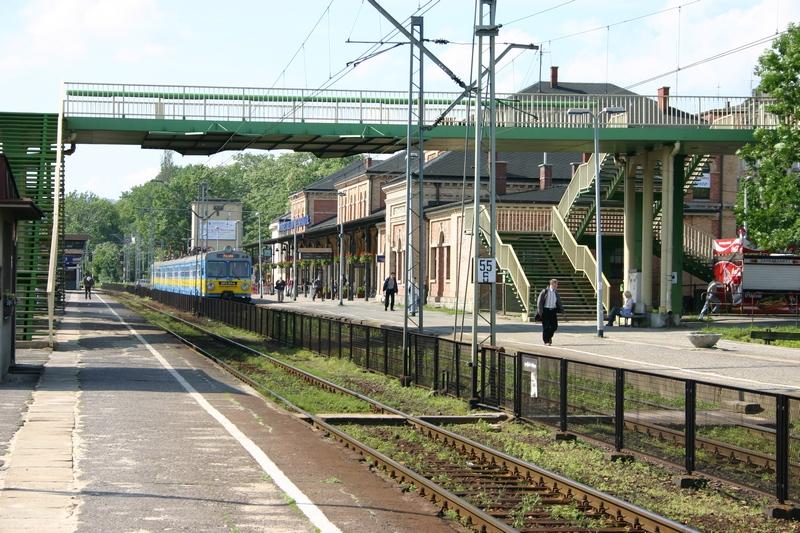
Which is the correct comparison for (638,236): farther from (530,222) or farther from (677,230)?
(530,222)

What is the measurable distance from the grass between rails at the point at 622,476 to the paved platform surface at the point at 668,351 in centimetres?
300

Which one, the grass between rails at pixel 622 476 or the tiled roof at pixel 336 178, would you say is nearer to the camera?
the grass between rails at pixel 622 476

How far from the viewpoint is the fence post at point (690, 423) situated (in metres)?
12.6

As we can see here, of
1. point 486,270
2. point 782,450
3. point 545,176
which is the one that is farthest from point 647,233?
point 782,450

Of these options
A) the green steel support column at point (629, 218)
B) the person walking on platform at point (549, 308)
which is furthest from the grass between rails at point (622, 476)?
the green steel support column at point (629, 218)

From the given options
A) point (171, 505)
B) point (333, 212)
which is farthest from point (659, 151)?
point (333, 212)

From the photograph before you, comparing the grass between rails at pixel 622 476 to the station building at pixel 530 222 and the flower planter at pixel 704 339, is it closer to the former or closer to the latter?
the station building at pixel 530 222

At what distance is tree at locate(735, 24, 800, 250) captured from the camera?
3609 cm

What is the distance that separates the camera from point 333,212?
11462 centimetres

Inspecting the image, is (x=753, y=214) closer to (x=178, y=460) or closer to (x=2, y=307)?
(x=2, y=307)

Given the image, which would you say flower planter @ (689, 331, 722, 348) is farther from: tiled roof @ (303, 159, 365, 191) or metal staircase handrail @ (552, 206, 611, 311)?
tiled roof @ (303, 159, 365, 191)

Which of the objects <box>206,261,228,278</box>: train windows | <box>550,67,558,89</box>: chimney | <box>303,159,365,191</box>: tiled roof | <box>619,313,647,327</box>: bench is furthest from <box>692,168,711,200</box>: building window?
<box>303,159,365,191</box>: tiled roof

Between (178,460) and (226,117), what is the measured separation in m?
28.1

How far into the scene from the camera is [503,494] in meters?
11.7
